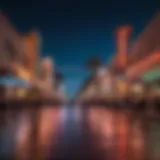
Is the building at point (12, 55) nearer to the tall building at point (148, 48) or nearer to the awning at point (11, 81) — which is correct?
the awning at point (11, 81)

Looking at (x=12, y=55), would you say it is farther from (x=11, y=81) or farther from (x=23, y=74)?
(x=23, y=74)

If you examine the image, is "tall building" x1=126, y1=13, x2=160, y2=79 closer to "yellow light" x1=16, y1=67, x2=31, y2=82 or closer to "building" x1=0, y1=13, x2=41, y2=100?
"building" x1=0, y1=13, x2=41, y2=100

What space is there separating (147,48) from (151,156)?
30.0 feet

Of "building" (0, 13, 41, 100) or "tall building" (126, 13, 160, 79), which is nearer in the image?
"tall building" (126, 13, 160, 79)

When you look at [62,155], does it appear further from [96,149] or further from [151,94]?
[151,94]

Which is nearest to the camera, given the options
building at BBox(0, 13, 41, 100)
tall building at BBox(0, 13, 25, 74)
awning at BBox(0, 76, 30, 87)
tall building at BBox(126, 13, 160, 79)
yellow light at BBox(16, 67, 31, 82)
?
tall building at BBox(126, 13, 160, 79)

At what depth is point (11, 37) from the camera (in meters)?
15.6

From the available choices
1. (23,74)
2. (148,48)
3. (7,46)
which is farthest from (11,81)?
(148,48)

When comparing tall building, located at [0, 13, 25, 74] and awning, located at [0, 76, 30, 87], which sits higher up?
tall building, located at [0, 13, 25, 74]

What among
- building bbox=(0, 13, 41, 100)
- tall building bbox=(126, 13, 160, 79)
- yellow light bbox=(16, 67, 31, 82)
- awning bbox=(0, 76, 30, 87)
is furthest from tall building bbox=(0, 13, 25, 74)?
tall building bbox=(126, 13, 160, 79)

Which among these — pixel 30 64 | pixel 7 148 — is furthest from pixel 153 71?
pixel 30 64

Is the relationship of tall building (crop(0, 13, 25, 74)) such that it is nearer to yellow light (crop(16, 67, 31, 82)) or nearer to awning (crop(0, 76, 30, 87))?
awning (crop(0, 76, 30, 87))

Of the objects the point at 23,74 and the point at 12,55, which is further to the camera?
the point at 23,74

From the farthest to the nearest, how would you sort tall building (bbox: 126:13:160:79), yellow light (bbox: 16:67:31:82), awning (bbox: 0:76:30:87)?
yellow light (bbox: 16:67:31:82) → awning (bbox: 0:76:30:87) → tall building (bbox: 126:13:160:79)
